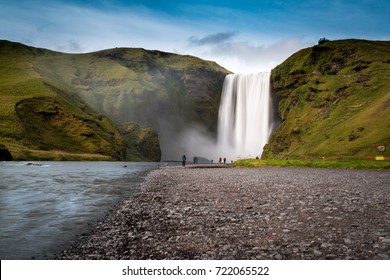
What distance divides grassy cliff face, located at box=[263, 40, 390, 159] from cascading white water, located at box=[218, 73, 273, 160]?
8.33 m

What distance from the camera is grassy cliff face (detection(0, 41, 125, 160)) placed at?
123000mm

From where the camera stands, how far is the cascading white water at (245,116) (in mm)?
125250

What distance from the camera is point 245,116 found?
135875 millimetres

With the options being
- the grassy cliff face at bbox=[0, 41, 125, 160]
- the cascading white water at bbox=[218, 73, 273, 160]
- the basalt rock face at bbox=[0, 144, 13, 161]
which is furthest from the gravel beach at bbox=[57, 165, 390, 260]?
the grassy cliff face at bbox=[0, 41, 125, 160]

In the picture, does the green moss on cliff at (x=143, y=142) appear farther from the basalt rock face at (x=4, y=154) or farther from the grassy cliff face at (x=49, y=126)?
the basalt rock face at (x=4, y=154)

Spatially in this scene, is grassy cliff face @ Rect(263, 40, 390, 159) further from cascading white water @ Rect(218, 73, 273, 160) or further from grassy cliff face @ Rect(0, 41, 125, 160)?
grassy cliff face @ Rect(0, 41, 125, 160)

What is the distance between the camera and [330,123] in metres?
82.1

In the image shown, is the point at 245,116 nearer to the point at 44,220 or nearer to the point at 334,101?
the point at 334,101

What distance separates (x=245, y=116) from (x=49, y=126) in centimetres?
8751

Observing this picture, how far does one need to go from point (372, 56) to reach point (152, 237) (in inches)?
4157

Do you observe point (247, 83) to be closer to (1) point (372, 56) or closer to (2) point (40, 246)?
(1) point (372, 56)

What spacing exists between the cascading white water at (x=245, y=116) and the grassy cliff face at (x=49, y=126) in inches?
Result: 2129

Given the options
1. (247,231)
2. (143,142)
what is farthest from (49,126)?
(247,231)
